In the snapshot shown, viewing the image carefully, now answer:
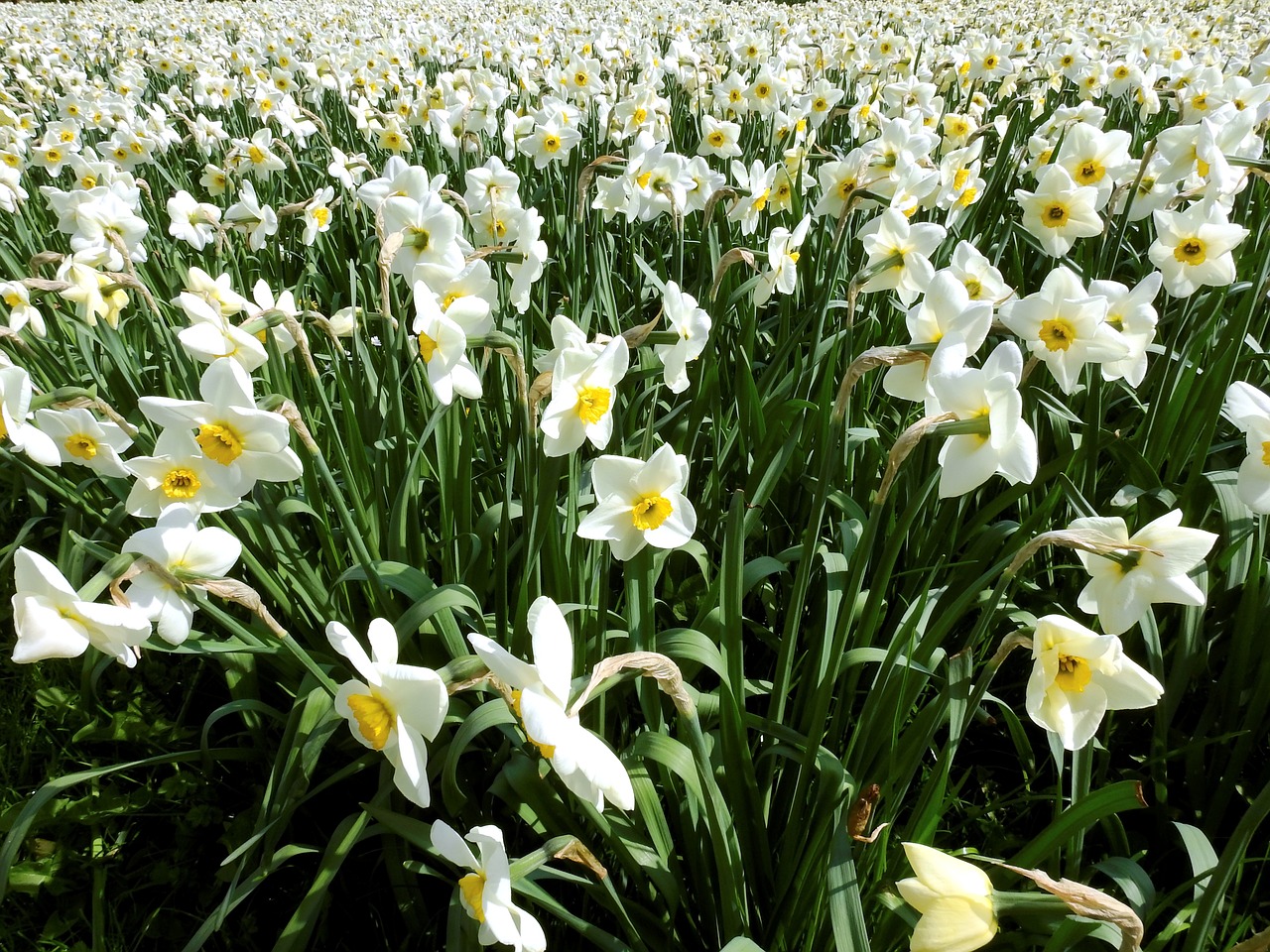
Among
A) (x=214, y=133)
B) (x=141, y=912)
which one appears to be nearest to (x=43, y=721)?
(x=141, y=912)

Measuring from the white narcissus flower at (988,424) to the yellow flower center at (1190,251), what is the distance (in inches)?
51.3

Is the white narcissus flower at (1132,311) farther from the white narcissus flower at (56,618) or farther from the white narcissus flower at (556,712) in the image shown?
the white narcissus flower at (56,618)

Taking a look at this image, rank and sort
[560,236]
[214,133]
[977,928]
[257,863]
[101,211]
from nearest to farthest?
[977,928]
[257,863]
[101,211]
[560,236]
[214,133]

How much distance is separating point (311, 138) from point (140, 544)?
17.8 ft

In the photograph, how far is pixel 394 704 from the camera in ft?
3.43

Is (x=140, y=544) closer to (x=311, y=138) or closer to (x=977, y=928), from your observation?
(x=977, y=928)

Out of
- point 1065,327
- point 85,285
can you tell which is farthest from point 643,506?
point 85,285

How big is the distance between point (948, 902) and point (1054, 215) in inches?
78.3

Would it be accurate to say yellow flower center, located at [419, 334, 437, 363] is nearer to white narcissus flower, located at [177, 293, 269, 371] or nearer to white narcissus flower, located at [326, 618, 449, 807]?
white narcissus flower, located at [177, 293, 269, 371]

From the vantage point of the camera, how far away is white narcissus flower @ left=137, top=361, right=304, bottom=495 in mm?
1328

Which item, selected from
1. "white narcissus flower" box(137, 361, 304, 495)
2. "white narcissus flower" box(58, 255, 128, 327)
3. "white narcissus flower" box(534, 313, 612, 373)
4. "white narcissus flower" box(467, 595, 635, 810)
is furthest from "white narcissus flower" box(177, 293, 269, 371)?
"white narcissus flower" box(467, 595, 635, 810)

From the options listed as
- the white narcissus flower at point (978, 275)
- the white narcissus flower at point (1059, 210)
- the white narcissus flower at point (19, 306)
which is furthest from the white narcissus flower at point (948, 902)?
the white narcissus flower at point (19, 306)

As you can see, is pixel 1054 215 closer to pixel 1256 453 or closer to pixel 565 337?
pixel 1256 453

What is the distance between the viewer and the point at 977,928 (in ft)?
2.93
